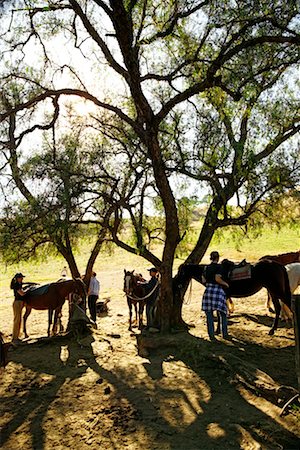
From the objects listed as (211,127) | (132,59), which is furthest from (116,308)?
(132,59)

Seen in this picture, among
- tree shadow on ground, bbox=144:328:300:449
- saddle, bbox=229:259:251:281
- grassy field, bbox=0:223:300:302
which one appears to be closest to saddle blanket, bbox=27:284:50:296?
tree shadow on ground, bbox=144:328:300:449

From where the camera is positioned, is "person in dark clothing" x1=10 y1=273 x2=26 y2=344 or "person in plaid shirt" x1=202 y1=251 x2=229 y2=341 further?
"person in dark clothing" x1=10 y1=273 x2=26 y2=344

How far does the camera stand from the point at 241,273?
11773 mm

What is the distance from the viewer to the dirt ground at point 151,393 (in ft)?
19.4

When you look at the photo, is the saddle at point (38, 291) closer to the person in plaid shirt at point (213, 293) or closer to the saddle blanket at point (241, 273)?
the person in plaid shirt at point (213, 293)

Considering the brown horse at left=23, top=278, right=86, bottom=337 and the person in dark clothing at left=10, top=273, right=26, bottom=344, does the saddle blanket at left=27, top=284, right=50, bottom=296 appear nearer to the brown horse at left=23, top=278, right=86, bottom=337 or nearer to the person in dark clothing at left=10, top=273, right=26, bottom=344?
the brown horse at left=23, top=278, right=86, bottom=337

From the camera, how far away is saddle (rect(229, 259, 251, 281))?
11719 mm

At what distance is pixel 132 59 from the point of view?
365 inches

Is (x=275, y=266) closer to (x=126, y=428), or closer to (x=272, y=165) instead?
(x=272, y=165)

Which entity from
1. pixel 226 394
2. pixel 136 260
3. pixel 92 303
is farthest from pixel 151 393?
pixel 136 260

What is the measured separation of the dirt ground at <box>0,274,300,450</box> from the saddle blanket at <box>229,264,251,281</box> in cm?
153

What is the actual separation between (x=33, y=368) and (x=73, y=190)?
4657mm

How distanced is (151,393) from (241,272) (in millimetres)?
5224

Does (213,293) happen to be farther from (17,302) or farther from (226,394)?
(17,302)
